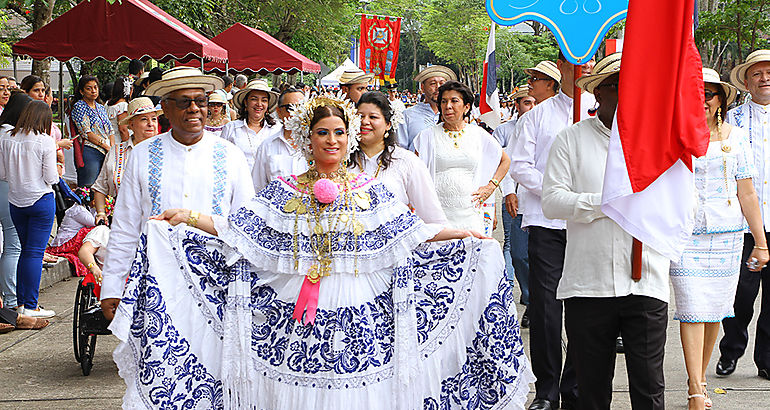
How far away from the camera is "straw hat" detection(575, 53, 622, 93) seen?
168 inches

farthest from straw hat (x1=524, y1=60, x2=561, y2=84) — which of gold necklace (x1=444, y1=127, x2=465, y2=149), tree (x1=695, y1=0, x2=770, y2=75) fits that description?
tree (x1=695, y1=0, x2=770, y2=75)

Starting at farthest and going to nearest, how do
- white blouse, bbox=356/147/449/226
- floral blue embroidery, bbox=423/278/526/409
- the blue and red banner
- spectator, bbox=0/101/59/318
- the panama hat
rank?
the blue and red banner, the panama hat, spectator, bbox=0/101/59/318, white blouse, bbox=356/147/449/226, floral blue embroidery, bbox=423/278/526/409

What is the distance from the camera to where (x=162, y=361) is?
14.1 ft

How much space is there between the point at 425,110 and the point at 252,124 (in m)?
1.82

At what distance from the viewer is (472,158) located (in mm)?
7238

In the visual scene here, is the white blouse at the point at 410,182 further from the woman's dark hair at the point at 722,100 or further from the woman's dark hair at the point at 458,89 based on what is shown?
the woman's dark hair at the point at 722,100

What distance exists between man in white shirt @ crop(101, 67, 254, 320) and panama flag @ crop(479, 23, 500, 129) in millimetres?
3257

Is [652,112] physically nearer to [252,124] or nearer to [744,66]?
[744,66]

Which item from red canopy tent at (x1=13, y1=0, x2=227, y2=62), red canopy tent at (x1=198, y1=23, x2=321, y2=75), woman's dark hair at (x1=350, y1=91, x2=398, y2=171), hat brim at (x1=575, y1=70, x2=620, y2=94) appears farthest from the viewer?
red canopy tent at (x1=198, y1=23, x2=321, y2=75)

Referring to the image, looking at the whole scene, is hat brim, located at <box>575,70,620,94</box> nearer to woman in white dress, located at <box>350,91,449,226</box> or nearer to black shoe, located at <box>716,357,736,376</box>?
woman in white dress, located at <box>350,91,449,226</box>

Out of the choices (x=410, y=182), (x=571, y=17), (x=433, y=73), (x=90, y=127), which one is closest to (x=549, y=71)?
(x=433, y=73)

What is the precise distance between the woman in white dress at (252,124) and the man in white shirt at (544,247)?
381 centimetres

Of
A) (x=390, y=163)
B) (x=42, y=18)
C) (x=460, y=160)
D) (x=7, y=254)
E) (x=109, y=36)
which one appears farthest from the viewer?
(x=42, y=18)

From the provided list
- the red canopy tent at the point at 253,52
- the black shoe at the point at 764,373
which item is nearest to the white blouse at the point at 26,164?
the black shoe at the point at 764,373
